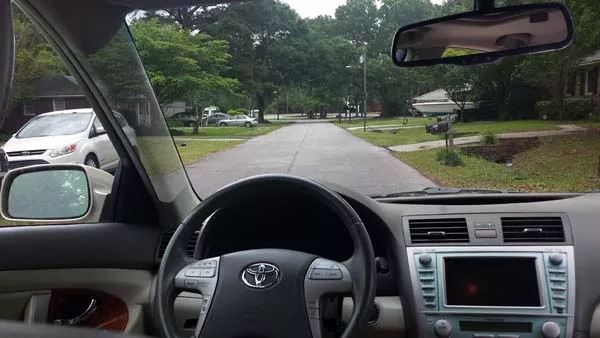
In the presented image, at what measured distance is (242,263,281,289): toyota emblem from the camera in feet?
A: 5.98

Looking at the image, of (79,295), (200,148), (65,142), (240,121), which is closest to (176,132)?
(65,142)

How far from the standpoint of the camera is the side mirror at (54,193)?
2.86m

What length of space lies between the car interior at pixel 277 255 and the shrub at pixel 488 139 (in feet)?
6.39

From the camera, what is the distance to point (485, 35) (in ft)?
7.90

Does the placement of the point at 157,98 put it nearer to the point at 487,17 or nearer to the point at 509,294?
the point at 487,17

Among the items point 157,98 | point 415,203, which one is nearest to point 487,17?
point 415,203

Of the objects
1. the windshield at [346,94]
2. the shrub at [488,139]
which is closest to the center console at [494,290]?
the windshield at [346,94]

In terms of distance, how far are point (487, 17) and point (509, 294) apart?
1.12 m

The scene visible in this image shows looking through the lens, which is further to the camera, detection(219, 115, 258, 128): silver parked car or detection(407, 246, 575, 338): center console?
detection(219, 115, 258, 128): silver parked car

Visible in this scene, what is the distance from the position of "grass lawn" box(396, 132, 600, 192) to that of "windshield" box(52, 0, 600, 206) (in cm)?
2

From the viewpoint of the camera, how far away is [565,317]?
218 cm

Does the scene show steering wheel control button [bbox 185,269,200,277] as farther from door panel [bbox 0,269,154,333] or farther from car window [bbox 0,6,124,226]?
car window [bbox 0,6,124,226]

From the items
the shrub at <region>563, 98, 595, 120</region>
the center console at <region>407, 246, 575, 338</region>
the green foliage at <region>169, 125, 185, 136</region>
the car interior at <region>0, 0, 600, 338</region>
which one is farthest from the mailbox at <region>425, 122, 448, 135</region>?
the center console at <region>407, 246, 575, 338</region>

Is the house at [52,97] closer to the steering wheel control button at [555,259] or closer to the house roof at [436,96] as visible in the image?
the steering wheel control button at [555,259]
